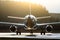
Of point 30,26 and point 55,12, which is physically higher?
point 55,12

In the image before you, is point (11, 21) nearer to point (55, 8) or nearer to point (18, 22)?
point (18, 22)

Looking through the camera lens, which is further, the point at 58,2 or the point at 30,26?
the point at 58,2

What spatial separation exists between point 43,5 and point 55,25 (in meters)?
0.25

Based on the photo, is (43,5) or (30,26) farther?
(43,5)

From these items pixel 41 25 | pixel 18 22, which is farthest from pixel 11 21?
pixel 41 25

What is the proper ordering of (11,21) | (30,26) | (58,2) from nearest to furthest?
(30,26)
(58,2)
(11,21)

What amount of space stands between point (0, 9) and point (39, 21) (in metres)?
0.43

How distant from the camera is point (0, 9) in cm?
182

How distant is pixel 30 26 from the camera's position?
1.50 metres

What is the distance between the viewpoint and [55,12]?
179 cm

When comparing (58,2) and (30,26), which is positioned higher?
(58,2)

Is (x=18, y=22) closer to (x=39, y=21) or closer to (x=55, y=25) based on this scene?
(x=39, y=21)

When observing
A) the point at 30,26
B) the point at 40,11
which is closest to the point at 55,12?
the point at 40,11

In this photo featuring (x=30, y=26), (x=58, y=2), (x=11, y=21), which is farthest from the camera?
(x=11, y=21)
